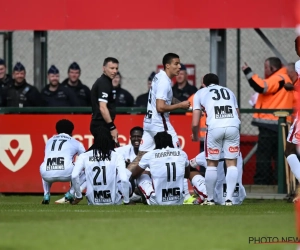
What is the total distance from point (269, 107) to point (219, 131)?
11.9 feet

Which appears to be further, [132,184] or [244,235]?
[132,184]

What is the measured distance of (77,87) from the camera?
64.3 ft

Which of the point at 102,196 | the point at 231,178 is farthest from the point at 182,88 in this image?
the point at 102,196

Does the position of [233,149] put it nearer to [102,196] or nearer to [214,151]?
[214,151]

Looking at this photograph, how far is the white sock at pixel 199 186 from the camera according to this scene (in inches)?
608

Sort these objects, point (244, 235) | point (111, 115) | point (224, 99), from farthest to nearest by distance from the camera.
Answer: point (111, 115) → point (224, 99) → point (244, 235)

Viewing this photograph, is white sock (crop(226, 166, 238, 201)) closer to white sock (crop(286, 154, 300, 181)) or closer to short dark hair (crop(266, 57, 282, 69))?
white sock (crop(286, 154, 300, 181))

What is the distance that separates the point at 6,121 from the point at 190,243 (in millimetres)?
9357

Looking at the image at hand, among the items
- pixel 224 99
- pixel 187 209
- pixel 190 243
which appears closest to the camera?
pixel 190 243

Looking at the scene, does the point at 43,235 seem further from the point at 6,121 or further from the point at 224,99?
the point at 6,121

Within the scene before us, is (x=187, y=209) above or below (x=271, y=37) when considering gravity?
below
